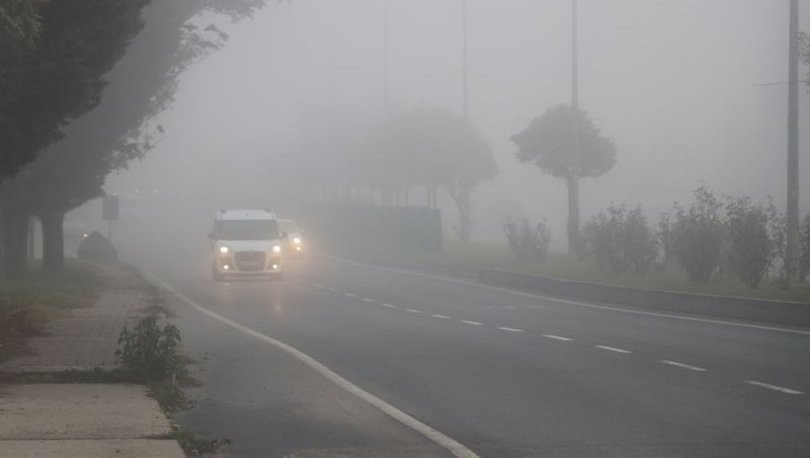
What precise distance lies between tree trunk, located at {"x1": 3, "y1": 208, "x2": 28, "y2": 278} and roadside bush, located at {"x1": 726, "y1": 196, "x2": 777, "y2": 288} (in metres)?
16.9

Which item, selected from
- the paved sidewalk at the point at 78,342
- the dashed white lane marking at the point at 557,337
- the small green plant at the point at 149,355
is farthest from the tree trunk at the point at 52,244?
the small green plant at the point at 149,355

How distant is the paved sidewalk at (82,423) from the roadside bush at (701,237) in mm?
22925

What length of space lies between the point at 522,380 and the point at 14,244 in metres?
24.3

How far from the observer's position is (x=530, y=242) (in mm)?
49938

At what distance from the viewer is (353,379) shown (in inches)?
659

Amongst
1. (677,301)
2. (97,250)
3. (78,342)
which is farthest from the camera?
(97,250)

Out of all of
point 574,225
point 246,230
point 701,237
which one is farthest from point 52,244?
point 701,237

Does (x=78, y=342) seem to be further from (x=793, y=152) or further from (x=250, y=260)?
(x=250, y=260)

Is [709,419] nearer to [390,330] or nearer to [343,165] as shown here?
[390,330]

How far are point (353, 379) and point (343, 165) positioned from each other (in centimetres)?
8868

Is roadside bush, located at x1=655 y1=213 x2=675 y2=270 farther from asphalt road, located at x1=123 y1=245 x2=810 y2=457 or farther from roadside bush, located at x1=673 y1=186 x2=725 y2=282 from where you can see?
asphalt road, located at x1=123 y1=245 x2=810 y2=457

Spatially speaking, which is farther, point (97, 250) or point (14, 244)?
point (97, 250)

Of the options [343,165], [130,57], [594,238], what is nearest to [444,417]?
[130,57]

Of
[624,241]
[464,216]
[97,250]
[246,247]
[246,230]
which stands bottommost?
[97,250]
